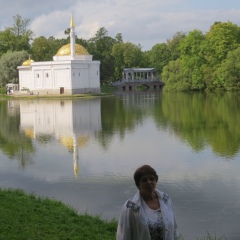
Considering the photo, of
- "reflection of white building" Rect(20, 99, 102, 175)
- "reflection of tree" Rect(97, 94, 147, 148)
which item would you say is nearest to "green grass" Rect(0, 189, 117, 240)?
"reflection of white building" Rect(20, 99, 102, 175)

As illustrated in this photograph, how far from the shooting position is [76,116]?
3133 cm

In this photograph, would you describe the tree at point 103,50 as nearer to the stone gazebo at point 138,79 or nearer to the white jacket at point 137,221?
the stone gazebo at point 138,79

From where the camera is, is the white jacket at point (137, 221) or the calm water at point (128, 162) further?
the calm water at point (128, 162)

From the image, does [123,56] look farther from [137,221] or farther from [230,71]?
[137,221]

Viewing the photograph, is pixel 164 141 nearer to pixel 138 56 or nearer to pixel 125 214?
pixel 125 214

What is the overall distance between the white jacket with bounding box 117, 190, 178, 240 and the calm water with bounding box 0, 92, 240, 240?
4.08 metres

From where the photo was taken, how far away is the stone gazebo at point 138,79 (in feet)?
267

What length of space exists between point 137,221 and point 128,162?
36.1 ft

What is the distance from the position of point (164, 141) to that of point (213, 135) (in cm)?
231

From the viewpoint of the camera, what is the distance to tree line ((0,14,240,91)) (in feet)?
200

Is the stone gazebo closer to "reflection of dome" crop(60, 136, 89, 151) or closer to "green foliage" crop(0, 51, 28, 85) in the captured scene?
"green foliage" crop(0, 51, 28, 85)

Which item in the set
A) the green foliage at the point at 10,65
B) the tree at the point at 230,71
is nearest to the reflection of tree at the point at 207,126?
the tree at the point at 230,71

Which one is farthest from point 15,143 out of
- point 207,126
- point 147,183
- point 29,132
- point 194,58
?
point 194,58

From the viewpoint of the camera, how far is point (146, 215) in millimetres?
4254
